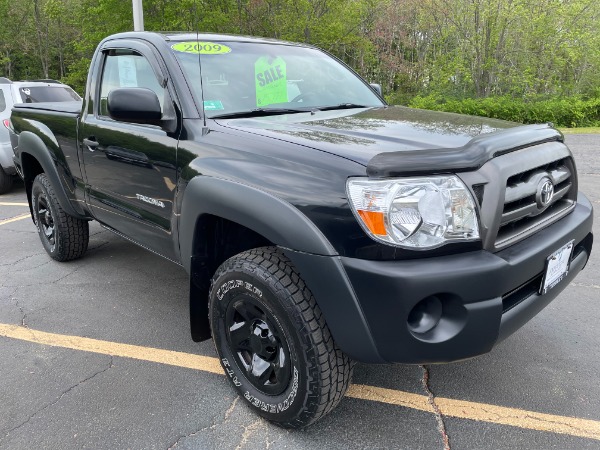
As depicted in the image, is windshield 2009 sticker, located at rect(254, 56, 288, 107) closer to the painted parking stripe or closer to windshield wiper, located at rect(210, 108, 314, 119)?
windshield wiper, located at rect(210, 108, 314, 119)

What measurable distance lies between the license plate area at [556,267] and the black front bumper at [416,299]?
21 cm

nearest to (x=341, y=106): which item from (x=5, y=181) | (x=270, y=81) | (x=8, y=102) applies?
(x=270, y=81)

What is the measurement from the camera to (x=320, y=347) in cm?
196

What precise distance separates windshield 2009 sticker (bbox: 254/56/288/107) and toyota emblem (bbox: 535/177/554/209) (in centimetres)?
152

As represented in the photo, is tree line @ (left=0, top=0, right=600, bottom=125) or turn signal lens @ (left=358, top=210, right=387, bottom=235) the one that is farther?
tree line @ (left=0, top=0, right=600, bottom=125)

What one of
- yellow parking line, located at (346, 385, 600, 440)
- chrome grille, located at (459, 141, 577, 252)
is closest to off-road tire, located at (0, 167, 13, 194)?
yellow parking line, located at (346, 385, 600, 440)

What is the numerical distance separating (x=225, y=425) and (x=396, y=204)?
4.40 ft

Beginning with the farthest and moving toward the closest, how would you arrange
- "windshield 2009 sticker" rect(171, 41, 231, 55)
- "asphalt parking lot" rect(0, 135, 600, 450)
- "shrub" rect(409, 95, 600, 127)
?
1. "shrub" rect(409, 95, 600, 127)
2. "windshield 2009 sticker" rect(171, 41, 231, 55)
3. "asphalt parking lot" rect(0, 135, 600, 450)

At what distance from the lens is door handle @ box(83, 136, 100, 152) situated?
10.9ft

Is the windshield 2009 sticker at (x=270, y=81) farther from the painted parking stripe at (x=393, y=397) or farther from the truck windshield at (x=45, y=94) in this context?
the truck windshield at (x=45, y=94)

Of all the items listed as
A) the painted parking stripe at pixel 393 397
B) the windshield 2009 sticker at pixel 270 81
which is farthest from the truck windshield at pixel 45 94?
the windshield 2009 sticker at pixel 270 81

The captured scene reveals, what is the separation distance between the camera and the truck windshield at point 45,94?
7856 mm

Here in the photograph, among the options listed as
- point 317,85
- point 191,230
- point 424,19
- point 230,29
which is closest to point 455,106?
point 424,19

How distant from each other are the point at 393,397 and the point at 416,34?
2390 centimetres
